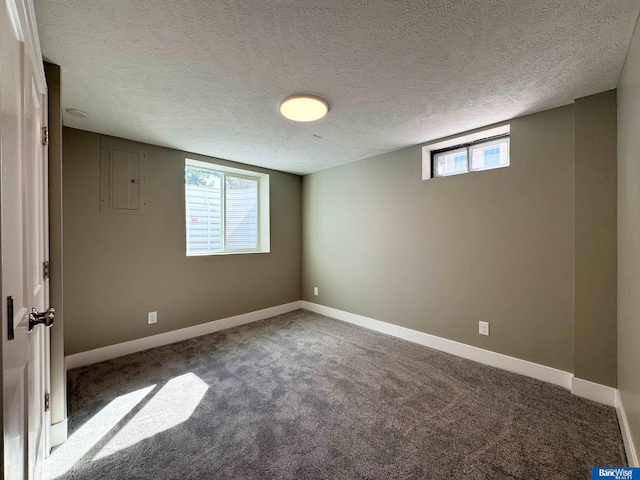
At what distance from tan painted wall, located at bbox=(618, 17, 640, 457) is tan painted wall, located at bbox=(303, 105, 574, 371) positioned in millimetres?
382

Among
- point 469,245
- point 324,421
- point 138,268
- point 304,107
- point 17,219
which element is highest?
point 304,107

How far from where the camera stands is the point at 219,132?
106 inches

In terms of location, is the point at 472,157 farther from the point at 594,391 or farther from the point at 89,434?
the point at 89,434

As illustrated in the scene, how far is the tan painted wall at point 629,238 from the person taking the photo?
1.38 m

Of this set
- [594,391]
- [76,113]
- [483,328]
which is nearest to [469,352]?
[483,328]

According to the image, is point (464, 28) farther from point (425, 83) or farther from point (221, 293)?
point (221, 293)

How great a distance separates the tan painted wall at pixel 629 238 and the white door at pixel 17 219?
2.45 m

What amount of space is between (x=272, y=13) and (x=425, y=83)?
111 cm

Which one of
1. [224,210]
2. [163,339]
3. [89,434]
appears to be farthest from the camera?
[224,210]

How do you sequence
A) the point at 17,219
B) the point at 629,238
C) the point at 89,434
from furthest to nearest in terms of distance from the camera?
1. the point at 89,434
2. the point at 629,238
3. the point at 17,219

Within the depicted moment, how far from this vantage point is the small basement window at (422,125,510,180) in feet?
8.66

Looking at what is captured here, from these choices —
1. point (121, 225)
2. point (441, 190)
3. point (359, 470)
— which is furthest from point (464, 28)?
point (121, 225)

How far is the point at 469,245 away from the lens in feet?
8.98

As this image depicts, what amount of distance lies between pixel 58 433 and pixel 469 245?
3477 mm
